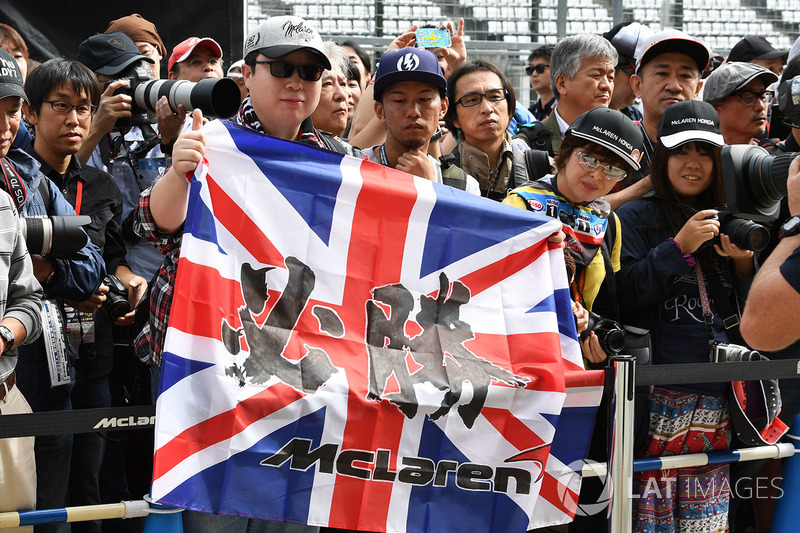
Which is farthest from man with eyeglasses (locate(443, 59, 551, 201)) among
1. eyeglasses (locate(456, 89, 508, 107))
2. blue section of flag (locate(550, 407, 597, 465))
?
blue section of flag (locate(550, 407, 597, 465))

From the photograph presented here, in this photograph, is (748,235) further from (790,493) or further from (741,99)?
(741,99)

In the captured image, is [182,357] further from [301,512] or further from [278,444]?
[301,512]

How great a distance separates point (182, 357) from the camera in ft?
8.91

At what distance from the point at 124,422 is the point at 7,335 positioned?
46cm

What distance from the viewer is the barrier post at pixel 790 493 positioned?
12.8ft

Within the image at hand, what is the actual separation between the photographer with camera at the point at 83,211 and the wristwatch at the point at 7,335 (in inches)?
33.7

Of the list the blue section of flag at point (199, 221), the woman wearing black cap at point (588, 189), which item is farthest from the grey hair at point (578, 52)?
the blue section of flag at point (199, 221)

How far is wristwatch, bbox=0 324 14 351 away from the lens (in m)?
2.84

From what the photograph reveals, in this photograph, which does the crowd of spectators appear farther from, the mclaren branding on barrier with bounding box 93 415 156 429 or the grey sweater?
the mclaren branding on barrier with bounding box 93 415 156 429

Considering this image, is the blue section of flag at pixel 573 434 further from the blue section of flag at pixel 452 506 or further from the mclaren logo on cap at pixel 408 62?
the mclaren logo on cap at pixel 408 62

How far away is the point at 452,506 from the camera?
9.91 ft

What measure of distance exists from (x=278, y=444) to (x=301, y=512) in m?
0.24

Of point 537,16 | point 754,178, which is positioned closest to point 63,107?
point 754,178

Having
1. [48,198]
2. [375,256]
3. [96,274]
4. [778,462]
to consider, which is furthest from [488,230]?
[778,462]
